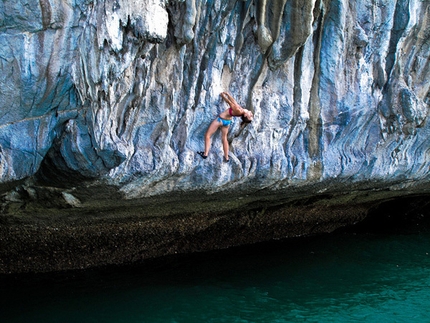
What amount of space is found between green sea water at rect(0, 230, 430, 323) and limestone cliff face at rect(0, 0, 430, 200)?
1.62 meters

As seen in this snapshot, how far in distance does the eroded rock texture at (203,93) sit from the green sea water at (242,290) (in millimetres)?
1525

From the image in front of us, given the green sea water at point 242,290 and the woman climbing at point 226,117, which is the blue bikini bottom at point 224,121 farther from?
the green sea water at point 242,290

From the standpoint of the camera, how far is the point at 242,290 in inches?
304

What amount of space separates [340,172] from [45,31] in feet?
15.8

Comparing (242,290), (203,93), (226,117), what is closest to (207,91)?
(203,93)

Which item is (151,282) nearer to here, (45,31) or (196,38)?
(196,38)

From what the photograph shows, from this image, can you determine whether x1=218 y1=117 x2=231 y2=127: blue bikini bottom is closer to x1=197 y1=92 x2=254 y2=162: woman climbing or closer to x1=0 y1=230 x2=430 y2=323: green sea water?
x1=197 y1=92 x2=254 y2=162: woman climbing

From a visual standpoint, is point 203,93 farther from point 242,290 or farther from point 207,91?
point 242,290

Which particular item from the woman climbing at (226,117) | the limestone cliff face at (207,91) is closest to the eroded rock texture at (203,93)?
the limestone cliff face at (207,91)

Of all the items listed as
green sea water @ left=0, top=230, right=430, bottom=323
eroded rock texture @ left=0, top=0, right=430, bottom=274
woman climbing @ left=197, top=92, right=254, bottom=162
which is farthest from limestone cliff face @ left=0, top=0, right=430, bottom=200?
green sea water @ left=0, top=230, right=430, bottom=323

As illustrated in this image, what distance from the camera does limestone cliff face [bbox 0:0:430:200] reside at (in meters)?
4.71

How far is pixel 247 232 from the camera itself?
9.57 meters

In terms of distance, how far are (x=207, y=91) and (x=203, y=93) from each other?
0.19 feet

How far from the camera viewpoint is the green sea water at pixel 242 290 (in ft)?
22.7
